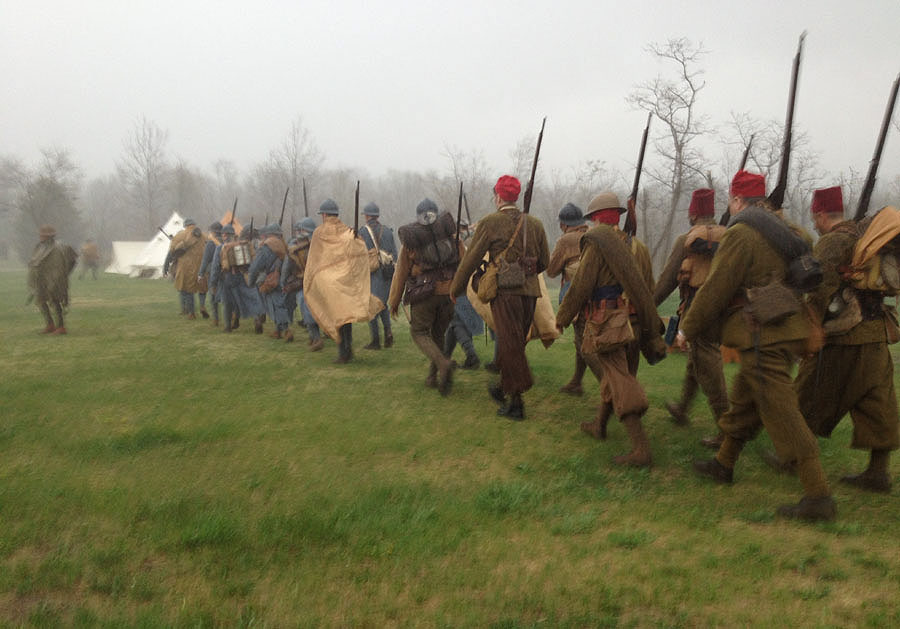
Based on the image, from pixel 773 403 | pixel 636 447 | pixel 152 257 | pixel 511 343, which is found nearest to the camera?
pixel 773 403

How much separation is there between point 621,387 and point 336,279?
4750 mm

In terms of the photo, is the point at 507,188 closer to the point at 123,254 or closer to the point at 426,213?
the point at 426,213

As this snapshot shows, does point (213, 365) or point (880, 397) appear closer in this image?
point (880, 397)

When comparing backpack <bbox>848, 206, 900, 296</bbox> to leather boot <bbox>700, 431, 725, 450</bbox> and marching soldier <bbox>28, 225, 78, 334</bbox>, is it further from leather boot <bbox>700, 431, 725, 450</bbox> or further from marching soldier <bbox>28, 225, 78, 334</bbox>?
marching soldier <bbox>28, 225, 78, 334</bbox>

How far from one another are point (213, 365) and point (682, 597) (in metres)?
6.62

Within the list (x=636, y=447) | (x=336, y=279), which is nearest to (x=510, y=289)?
(x=636, y=447)

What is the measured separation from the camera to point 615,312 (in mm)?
4398

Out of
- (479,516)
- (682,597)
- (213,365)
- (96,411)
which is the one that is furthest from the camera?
(213,365)

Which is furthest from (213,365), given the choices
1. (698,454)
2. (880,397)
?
(880,397)

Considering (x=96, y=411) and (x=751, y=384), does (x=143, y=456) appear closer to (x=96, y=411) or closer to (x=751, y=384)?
(x=96, y=411)

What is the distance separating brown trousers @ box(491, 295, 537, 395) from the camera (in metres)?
5.32

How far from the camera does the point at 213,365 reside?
792cm

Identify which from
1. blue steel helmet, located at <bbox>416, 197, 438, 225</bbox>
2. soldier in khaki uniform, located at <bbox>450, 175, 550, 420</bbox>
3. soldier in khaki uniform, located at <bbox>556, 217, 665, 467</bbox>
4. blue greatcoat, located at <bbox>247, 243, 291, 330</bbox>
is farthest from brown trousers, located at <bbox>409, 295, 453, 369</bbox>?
blue greatcoat, located at <bbox>247, 243, 291, 330</bbox>

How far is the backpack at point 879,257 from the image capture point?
3.66m
